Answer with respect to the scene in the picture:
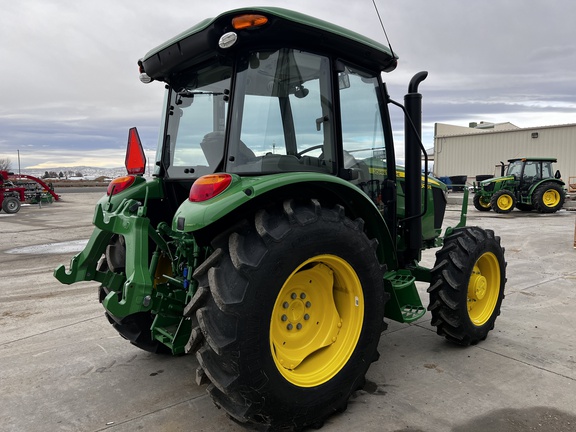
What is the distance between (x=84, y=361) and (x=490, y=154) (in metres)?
33.8

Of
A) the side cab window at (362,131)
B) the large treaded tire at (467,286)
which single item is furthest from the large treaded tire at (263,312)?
the large treaded tire at (467,286)

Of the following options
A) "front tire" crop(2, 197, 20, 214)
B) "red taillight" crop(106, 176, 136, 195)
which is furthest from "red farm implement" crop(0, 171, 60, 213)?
"red taillight" crop(106, 176, 136, 195)

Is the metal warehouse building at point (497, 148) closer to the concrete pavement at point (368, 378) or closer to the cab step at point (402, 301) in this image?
the concrete pavement at point (368, 378)

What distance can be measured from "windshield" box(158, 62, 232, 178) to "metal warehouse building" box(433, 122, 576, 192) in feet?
97.3

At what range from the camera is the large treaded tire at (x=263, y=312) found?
7.51ft

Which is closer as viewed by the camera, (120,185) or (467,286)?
(120,185)

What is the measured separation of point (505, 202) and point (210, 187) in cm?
1740

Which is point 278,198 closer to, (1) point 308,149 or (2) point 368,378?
(1) point 308,149

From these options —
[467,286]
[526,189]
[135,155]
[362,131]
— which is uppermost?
[362,131]

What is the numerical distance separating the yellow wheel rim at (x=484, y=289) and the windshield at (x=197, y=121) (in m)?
2.53

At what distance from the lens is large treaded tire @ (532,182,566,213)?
667 inches

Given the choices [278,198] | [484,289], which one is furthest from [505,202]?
[278,198]

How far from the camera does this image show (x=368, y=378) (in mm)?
3303

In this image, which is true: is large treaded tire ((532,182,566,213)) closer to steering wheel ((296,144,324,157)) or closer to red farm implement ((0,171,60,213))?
steering wheel ((296,144,324,157))
